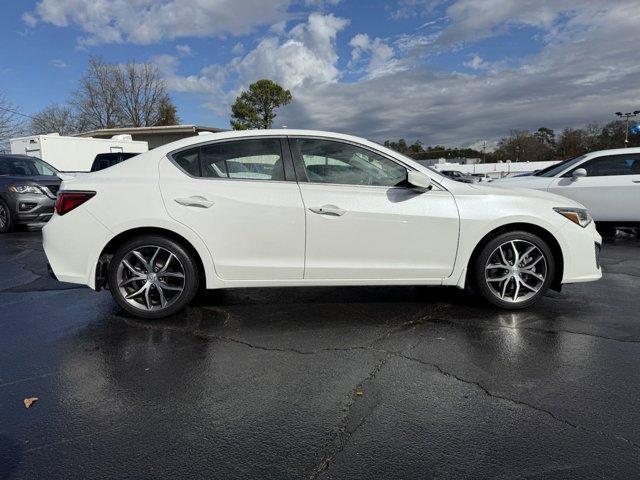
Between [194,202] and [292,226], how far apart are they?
869 mm

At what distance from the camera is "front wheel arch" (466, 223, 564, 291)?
13.8ft

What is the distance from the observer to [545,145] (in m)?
91.9

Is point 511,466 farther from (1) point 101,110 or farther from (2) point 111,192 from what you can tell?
(1) point 101,110

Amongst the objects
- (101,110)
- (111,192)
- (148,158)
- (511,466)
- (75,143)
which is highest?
(101,110)

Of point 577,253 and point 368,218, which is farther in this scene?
point 577,253

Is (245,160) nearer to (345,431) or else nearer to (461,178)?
(345,431)

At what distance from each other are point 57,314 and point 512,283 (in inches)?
172

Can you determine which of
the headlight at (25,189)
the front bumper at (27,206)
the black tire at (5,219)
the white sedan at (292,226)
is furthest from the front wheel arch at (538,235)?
the black tire at (5,219)

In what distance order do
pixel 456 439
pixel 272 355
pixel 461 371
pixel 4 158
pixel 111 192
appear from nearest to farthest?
pixel 456 439 < pixel 461 371 < pixel 272 355 < pixel 111 192 < pixel 4 158

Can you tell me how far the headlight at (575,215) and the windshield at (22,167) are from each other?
441 inches

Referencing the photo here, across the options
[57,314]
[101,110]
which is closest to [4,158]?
[57,314]

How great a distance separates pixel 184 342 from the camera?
11.9 feet

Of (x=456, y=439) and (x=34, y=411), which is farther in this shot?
(x=34, y=411)

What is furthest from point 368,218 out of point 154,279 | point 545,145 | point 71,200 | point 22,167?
point 545,145
